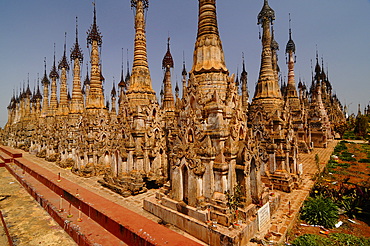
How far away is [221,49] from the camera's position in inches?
439

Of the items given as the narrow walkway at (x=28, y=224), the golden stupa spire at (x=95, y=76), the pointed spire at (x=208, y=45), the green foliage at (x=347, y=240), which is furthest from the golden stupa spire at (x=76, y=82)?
the green foliage at (x=347, y=240)

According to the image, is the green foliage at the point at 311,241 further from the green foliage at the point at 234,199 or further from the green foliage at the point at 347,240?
the green foliage at the point at 234,199

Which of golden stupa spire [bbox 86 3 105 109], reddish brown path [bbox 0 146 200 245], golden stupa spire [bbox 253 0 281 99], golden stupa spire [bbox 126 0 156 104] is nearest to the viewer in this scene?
reddish brown path [bbox 0 146 200 245]

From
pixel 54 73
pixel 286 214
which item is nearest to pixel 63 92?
pixel 54 73

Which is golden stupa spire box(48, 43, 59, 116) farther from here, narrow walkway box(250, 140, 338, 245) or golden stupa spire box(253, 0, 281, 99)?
narrow walkway box(250, 140, 338, 245)

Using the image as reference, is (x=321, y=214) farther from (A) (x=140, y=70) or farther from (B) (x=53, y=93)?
(B) (x=53, y=93)

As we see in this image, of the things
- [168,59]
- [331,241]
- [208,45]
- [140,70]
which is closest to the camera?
[331,241]

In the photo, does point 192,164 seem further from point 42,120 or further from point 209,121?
point 42,120

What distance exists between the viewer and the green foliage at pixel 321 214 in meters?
9.25

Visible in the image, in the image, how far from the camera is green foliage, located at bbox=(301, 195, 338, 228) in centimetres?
925

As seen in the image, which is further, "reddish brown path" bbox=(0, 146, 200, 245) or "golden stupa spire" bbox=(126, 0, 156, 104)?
"golden stupa spire" bbox=(126, 0, 156, 104)

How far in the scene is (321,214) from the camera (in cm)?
947

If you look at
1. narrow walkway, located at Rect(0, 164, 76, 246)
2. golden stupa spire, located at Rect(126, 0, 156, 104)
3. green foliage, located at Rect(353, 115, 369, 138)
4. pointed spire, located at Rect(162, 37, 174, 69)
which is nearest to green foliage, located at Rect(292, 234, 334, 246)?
narrow walkway, located at Rect(0, 164, 76, 246)

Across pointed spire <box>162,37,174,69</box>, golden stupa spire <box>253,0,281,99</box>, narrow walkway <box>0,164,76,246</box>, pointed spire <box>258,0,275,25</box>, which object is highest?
pointed spire <box>258,0,275,25</box>
